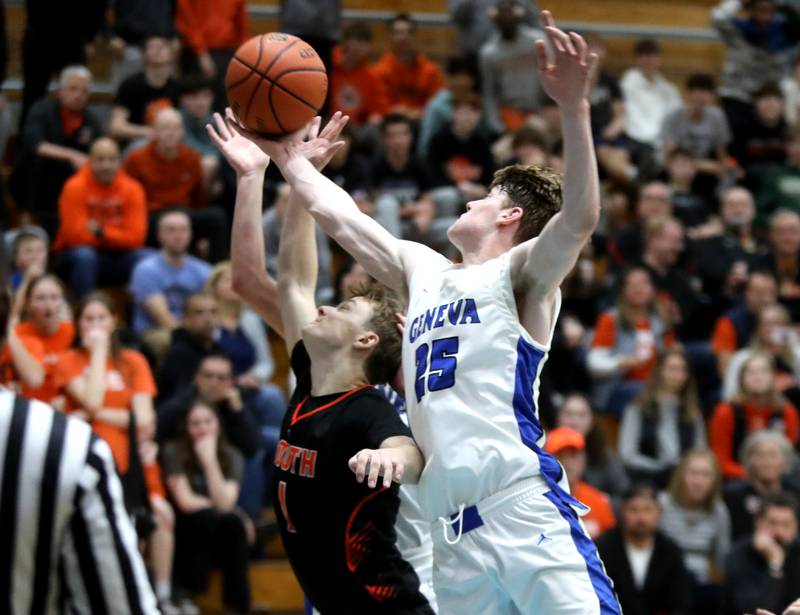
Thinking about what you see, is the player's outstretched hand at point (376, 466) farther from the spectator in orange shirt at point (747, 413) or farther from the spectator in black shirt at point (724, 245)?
the spectator in black shirt at point (724, 245)

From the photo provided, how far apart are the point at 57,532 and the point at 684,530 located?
7.51 m

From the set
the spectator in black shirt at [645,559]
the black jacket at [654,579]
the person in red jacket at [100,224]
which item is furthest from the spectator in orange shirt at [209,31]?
the black jacket at [654,579]

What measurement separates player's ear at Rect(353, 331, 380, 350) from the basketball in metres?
0.78

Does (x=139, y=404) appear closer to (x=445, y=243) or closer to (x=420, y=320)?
(x=445, y=243)

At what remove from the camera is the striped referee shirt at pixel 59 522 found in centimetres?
310

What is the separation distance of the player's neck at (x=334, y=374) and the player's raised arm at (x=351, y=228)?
331mm

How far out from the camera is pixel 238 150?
18.0 ft

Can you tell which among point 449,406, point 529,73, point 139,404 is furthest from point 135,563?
point 529,73

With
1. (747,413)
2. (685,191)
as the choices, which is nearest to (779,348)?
(747,413)

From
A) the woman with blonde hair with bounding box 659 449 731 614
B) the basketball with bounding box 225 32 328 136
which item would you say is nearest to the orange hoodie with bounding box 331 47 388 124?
the woman with blonde hair with bounding box 659 449 731 614

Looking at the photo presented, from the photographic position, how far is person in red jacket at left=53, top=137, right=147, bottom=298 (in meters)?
10.7

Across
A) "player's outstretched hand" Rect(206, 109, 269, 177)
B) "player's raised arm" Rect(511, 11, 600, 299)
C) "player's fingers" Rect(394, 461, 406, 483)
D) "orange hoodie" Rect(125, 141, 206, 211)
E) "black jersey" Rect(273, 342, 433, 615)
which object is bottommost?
"orange hoodie" Rect(125, 141, 206, 211)

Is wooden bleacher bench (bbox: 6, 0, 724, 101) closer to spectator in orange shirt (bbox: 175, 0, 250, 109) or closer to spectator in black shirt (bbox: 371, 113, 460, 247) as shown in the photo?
spectator in orange shirt (bbox: 175, 0, 250, 109)

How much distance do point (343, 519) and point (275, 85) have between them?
5.06ft
